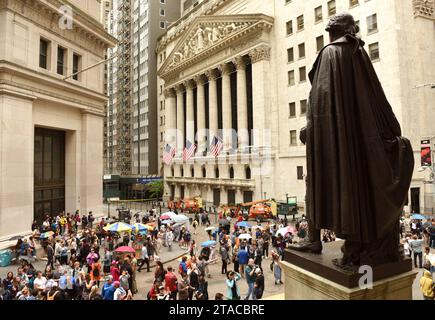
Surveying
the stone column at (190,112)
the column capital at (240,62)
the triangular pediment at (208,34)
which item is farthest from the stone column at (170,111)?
the column capital at (240,62)

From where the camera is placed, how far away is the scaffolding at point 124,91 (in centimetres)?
8025

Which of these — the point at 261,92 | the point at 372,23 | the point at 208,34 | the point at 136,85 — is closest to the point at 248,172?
the point at 261,92

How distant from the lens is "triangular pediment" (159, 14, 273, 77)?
4370cm

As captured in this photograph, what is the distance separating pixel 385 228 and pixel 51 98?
2443cm

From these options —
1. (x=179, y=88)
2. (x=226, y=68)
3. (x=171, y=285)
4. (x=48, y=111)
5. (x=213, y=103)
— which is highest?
(x=179, y=88)

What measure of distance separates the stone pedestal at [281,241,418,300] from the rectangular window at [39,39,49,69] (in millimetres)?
24470

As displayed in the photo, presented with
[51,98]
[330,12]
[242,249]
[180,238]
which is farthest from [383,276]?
[330,12]

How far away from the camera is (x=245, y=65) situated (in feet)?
153

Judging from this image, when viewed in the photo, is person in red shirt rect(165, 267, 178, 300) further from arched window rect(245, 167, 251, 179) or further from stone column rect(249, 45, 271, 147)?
arched window rect(245, 167, 251, 179)

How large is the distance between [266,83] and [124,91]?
4925 centimetres

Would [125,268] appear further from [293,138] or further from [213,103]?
[213,103]

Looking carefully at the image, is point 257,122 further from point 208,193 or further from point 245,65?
point 208,193

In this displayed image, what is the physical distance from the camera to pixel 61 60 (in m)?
25.6
